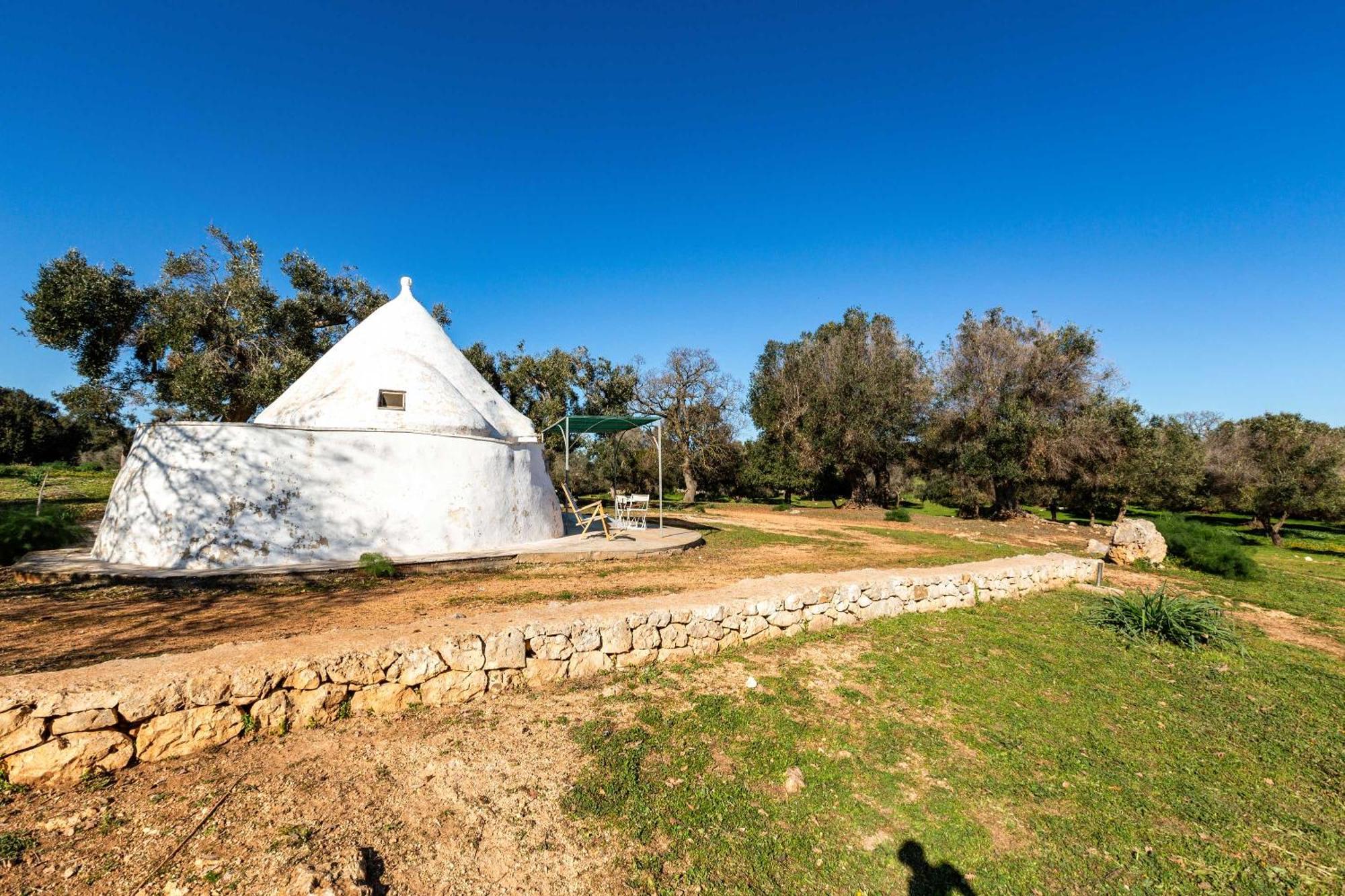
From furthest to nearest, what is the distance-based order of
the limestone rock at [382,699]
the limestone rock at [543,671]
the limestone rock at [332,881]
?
the limestone rock at [543,671]
the limestone rock at [382,699]
the limestone rock at [332,881]

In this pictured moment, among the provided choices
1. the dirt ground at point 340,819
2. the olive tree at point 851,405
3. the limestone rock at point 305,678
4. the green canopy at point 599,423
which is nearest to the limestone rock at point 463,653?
the dirt ground at point 340,819

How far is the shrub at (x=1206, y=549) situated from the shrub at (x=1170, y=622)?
20.0ft

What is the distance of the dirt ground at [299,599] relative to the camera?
534 cm

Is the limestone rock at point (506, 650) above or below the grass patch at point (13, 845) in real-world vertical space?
above

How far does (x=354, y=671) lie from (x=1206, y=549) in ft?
57.1

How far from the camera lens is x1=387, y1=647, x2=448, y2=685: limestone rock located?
13.9 ft

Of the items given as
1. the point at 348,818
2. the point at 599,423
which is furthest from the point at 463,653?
the point at 599,423

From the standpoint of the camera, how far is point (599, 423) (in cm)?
1477

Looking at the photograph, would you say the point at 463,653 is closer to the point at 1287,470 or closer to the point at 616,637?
the point at 616,637

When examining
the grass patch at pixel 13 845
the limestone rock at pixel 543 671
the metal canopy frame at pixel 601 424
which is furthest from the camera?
the metal canopy frame at pixel 601 424

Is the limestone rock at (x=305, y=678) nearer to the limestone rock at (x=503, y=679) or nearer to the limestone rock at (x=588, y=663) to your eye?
the limestone rock at (x=503, y=679)

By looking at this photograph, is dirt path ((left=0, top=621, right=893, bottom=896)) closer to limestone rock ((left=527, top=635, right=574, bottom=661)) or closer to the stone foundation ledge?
the stone foundation ledge

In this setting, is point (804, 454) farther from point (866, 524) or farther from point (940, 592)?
point (940, 592)

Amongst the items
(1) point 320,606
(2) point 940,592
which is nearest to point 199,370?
(1) point 320,606
